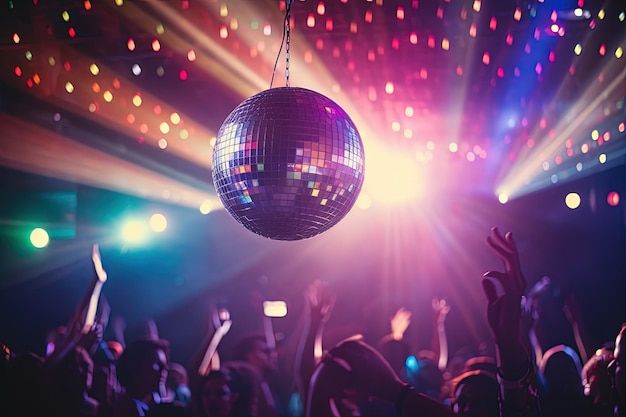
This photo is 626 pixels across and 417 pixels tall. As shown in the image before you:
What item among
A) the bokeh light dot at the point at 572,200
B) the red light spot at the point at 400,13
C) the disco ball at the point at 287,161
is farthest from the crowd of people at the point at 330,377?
the bokeh light dot at the point at 572,200

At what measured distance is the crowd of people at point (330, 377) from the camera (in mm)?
2412

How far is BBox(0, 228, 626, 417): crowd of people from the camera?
7.91 feet

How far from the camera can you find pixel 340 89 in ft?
18.5

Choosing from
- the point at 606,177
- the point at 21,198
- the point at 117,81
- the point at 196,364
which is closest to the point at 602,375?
the point at 196,364

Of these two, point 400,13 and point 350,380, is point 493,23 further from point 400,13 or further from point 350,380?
point 350,380

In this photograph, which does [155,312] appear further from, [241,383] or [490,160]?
[490,160]

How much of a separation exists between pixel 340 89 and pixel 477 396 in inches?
133

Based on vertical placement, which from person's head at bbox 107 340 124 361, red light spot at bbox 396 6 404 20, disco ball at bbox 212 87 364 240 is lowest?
person's head at bbox 107 340 124 361

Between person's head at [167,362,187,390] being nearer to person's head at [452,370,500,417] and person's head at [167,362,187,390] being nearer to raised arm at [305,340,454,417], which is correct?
raised arm at [305,340,454,417]

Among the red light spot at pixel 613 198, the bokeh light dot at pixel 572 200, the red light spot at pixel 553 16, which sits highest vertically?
the red light spot at pixel 553 16

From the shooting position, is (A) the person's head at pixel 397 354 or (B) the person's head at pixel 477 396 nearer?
(B) the person's head at pixel 477 396

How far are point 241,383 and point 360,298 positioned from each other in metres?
4.54

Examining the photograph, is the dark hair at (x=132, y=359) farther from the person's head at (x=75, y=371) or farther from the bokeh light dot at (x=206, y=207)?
the bokeh light dot at (x=206, y=207)

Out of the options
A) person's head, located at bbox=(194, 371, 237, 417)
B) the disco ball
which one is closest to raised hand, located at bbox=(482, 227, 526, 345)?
the disco ball
